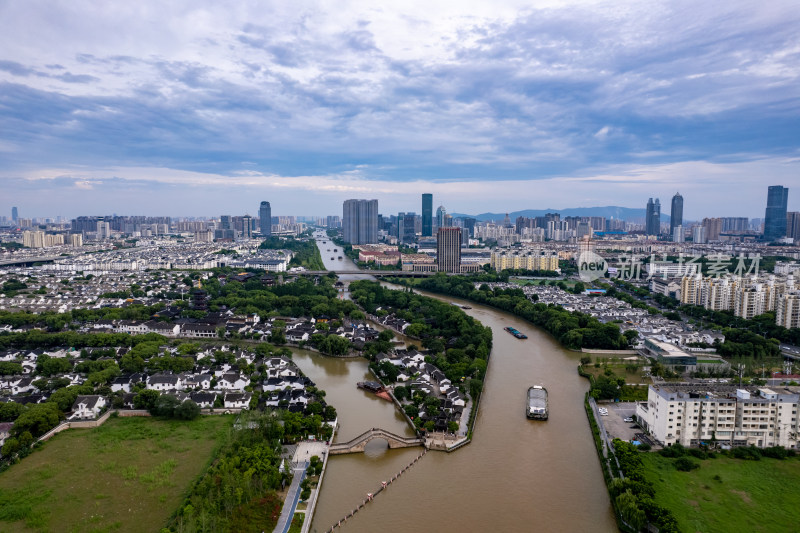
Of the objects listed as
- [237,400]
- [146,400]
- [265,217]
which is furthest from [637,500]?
[265,217]

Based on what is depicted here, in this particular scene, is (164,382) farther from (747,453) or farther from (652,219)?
(652,219)

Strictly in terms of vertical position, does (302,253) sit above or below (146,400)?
above

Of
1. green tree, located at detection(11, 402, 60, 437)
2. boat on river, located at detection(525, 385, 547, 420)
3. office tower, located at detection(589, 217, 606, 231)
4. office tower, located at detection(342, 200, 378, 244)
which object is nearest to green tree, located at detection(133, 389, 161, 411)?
green tree, located at detection(11, 402, 60, 437)

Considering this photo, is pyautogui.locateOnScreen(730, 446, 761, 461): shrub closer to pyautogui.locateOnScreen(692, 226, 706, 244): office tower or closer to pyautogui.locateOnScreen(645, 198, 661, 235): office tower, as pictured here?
pyautogui.locateOnScreen(692, 226, 706, 244): office tower

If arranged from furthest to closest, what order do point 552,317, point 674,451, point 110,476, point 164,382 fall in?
point 552,317, point 164,382, point 674,451, point 110,476

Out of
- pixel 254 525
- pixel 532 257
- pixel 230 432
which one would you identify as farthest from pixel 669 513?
pixel 532 257

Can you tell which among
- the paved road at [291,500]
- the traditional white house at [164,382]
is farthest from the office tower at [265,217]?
the paved road at [291,500]
